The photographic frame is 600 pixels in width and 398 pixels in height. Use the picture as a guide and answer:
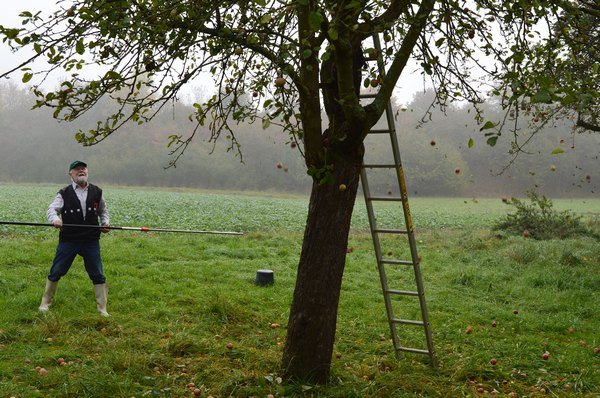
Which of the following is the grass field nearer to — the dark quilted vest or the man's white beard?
the dark quilted vest

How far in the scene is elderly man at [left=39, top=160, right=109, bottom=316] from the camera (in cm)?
828

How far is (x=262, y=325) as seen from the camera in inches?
322

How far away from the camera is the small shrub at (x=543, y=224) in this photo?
706 inches

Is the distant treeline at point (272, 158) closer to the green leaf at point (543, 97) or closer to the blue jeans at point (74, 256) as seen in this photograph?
the blue jeans at point (74, 256)

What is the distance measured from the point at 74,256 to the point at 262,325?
8.59 feet

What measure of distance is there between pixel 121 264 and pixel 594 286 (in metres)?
8.57

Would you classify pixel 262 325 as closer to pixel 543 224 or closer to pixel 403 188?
pixel 403 188

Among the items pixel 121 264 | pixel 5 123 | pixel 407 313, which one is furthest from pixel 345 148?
pixel 5 123

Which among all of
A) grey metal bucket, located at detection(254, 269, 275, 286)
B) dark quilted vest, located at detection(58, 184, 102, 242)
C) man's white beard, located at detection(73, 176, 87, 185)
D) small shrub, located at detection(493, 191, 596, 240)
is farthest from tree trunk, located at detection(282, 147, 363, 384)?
small shrub, located at detection(493, 191, 596, 240)

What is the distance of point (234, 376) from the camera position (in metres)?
5.87

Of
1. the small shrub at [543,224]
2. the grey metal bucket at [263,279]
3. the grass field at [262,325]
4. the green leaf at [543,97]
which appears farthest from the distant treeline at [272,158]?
the green leaf at [543,97]

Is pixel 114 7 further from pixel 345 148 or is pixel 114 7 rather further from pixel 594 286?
pixel 594 286

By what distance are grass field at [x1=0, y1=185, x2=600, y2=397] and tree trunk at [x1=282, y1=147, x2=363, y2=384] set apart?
0.94ft

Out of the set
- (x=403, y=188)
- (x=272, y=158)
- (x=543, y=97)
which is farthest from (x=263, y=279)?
(x=272, y=158)
